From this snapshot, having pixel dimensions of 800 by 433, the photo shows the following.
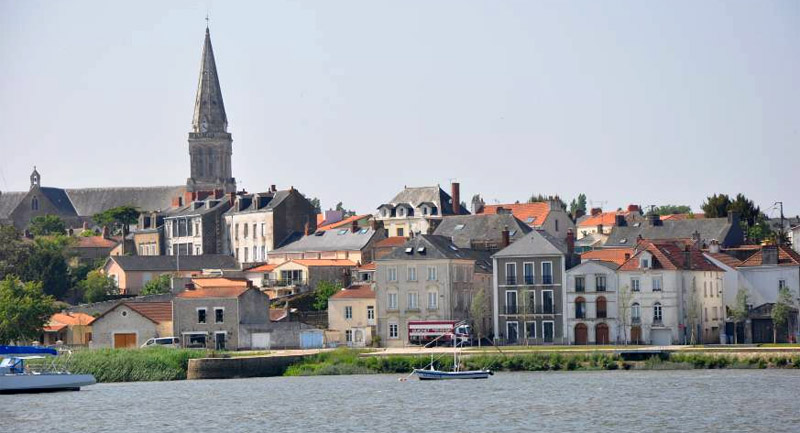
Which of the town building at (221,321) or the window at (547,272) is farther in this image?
the window at (547,272)

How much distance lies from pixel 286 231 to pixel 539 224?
774 inches

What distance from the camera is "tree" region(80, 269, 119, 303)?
5261 inches

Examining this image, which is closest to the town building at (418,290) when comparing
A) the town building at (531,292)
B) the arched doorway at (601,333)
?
the town building at (531,292)

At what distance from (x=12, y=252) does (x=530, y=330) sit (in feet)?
167

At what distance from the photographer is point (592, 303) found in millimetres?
107125

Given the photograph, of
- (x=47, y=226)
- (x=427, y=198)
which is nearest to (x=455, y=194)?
(x=427, y=198)

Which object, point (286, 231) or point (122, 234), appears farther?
point (122, 234)

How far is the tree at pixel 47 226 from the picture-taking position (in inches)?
7342

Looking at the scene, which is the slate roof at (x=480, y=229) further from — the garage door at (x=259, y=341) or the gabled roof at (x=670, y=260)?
the garage door at (x=259, y=341)

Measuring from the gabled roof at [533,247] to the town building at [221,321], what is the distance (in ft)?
47.4

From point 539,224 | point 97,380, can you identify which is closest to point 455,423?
point 97,380

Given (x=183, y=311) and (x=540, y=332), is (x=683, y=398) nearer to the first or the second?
(x=540, y=332)

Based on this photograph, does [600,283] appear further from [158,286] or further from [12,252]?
[12,252]

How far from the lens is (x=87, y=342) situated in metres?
111
